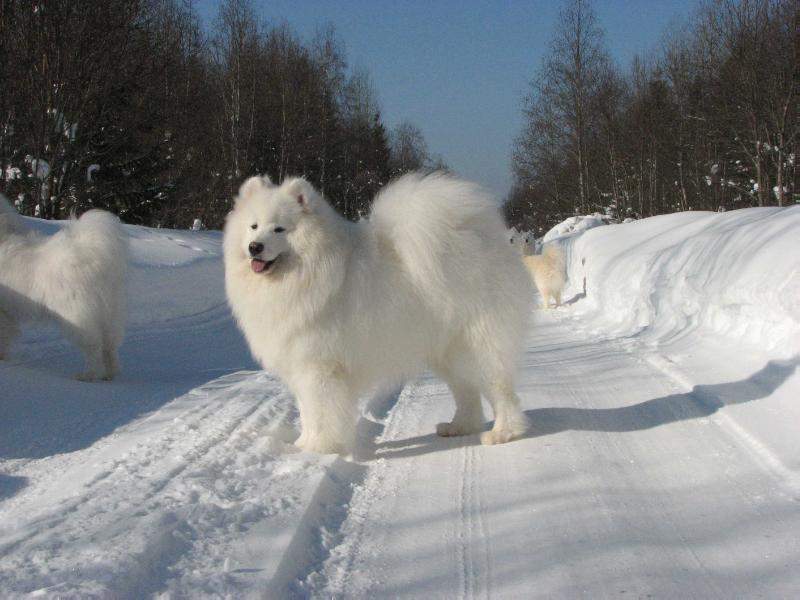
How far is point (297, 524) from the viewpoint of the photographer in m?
2.87

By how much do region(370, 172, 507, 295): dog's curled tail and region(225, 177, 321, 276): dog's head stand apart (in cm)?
52

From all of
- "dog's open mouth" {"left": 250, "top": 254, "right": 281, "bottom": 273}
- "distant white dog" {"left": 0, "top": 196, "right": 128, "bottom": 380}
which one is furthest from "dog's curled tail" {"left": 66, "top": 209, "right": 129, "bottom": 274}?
"dog's open mouth" {"left": 250, "top": 254, "right": 281, "bottom": 273}

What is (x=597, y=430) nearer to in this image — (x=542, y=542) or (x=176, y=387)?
(x=542, y=542)

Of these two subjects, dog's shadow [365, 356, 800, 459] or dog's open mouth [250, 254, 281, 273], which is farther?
dog's shadow [365, 356, 800, 459]

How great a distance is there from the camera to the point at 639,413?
15.5 feet

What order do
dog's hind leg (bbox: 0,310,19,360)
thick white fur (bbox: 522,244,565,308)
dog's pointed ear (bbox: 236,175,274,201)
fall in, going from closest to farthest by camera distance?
dog's pointed ear (bbox: 236,175,274,201) < dog's hind leg (bbox: 0,310,19,360) < thick white fur (bbox: 522,244,565,308)

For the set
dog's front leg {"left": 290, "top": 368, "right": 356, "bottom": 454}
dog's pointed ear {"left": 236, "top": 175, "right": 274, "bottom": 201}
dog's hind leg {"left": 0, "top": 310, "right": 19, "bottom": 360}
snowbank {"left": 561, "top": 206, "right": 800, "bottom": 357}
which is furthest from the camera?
dog's hind leg {"left": 0, "top": 310, "right": 19, "bottom": 360}

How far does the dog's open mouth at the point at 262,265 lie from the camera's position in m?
4.05

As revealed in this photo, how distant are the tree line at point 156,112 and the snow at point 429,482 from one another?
35.8 feet

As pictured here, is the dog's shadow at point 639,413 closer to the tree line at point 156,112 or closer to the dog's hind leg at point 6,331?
the dog's hind leg at point 6,331

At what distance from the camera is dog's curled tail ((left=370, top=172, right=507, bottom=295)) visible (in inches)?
164

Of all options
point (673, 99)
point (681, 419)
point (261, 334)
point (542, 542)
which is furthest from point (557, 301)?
point (673, 99)

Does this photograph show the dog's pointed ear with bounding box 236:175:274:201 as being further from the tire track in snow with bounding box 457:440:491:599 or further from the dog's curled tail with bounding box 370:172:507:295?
the tire track in snow with bounding box 457:440:491:599

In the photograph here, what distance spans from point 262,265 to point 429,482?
1650 millimetres
